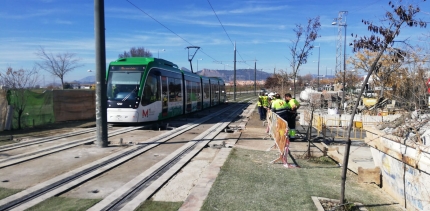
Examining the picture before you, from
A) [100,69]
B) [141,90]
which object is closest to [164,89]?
[141,90]

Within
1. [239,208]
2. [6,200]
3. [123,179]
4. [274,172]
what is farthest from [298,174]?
[6,200]

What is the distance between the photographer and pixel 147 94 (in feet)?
58.2

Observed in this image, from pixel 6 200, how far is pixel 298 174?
5640 mm

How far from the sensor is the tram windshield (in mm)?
17062

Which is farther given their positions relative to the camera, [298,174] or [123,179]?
[298,174]

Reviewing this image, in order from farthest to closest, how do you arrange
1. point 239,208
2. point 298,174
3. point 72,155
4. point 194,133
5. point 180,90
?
point 180,90 < point 194,133 < point 72,155 < point 298,174 < point 239,208

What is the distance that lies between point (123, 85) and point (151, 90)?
4.74 ft

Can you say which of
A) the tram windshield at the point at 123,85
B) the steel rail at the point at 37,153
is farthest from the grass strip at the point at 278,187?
the tram windshield at the point at 123,85

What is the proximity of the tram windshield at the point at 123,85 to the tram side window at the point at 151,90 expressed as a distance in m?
0.49

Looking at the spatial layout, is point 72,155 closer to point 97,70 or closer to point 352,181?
point 97,70

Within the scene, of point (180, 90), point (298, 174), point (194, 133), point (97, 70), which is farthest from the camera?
point (180, 90)

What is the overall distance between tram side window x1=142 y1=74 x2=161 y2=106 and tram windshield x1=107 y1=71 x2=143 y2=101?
487 millimetres

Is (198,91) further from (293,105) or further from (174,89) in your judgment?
(293,105)

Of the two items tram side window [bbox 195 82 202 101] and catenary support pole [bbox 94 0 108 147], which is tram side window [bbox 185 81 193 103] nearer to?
tram side window [bbox 195 82 202 101]
